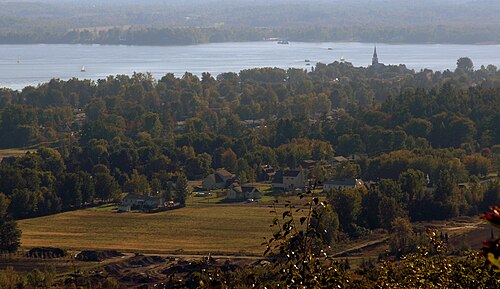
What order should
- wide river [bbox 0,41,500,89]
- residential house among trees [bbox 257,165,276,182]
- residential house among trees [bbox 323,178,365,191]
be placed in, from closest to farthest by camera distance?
residential house among trees [bbox 323,178,365,191], residential house among trees [bbox 257,165,276,182], wide river [bbox 0,41,500,89]

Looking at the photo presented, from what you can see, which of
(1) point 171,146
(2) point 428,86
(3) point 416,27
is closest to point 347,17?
(3) point 416,27

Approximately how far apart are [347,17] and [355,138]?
9470 cm

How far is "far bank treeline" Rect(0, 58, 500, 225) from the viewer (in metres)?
21.2

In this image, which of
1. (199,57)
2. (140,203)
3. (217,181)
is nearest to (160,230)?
(140,203)

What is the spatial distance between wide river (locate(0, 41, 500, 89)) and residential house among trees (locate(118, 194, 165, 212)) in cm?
3647

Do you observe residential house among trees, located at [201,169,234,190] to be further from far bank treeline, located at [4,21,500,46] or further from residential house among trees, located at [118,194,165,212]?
far bank treeline, located at [4,21,500,46]

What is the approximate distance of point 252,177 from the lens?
2541 cm

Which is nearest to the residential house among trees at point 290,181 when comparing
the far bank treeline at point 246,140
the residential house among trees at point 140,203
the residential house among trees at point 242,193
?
the far bank treeline at point 246,140

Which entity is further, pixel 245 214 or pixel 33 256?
pixel 245 214

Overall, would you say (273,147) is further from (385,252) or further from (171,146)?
(385,252)

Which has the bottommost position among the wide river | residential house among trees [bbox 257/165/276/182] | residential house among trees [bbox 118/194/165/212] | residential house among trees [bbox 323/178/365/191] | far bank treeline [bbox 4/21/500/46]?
the wide river

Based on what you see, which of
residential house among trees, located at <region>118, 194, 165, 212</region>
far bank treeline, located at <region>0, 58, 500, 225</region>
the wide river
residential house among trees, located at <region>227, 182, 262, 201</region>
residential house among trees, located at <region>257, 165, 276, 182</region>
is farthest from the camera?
the wide river

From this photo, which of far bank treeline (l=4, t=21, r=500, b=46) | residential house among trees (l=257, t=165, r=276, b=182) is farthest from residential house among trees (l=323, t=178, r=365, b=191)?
far bank treeline (l=4, t=21, r=500, b=46)

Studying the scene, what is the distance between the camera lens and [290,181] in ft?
79.4
